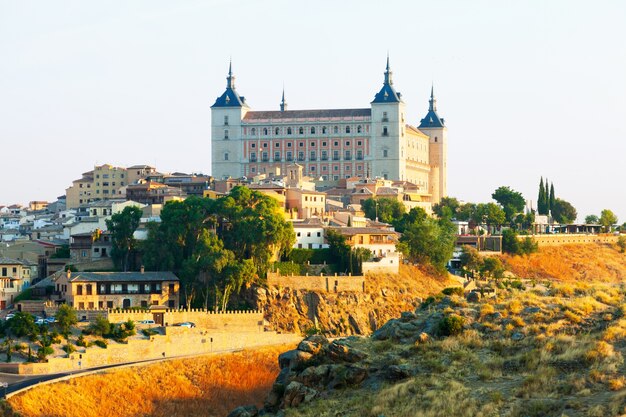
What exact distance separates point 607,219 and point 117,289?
7965cm

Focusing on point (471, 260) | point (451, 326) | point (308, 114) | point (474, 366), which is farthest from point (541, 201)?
point (474, 366)

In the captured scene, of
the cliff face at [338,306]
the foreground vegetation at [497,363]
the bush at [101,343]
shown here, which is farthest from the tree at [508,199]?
the foreground vegetation at [497,363]

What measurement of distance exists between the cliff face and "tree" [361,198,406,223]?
22771 millimetres

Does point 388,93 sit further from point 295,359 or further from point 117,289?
point 295,359

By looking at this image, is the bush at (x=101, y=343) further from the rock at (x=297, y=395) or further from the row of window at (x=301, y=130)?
the row of window at (x=301, y=130)

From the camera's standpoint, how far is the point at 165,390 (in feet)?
236

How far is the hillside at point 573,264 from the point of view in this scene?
12888 centimetres

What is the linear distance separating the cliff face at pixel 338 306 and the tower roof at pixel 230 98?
61358 mm

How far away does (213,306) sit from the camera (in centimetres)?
9188

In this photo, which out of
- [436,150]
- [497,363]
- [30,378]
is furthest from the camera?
[436,150]

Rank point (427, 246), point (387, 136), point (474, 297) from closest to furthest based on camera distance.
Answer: point (474, 297), point (427, 246), point (387, 136)

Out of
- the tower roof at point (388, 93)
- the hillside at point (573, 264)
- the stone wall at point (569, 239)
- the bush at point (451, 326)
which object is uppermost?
the tower roof at point (388, 93)

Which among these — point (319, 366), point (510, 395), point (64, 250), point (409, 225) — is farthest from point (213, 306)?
point (510, 395)

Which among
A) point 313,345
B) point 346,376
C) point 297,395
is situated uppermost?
point 313,345
